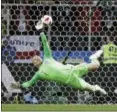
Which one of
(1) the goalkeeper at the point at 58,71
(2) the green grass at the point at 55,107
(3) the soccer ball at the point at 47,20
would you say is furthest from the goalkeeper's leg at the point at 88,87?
(3) the soccer ball at the point at 47,20

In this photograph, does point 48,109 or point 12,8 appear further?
point 12,8

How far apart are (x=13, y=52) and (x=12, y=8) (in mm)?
155

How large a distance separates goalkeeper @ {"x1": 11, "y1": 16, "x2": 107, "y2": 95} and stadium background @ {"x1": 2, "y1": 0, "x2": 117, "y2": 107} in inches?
0.8

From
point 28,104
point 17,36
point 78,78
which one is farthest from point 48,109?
point 17,36

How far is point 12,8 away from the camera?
5.10 ft

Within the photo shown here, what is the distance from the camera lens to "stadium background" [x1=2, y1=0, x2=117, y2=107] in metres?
1.55

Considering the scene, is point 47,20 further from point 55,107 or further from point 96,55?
point 55,107

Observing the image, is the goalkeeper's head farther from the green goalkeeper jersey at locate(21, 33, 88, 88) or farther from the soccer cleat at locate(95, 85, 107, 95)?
the soccer cleat at locate(95, 85, 107, 95)

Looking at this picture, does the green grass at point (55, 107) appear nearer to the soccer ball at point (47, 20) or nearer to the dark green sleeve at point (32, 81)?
the dark green sleeve at point (32, 81)

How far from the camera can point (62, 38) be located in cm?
156

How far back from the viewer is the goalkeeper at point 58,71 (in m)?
1.53

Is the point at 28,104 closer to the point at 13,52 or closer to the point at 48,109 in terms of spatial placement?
the point at 48,109

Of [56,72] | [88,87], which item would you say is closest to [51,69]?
[56,72]

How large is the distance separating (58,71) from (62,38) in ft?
0.38
